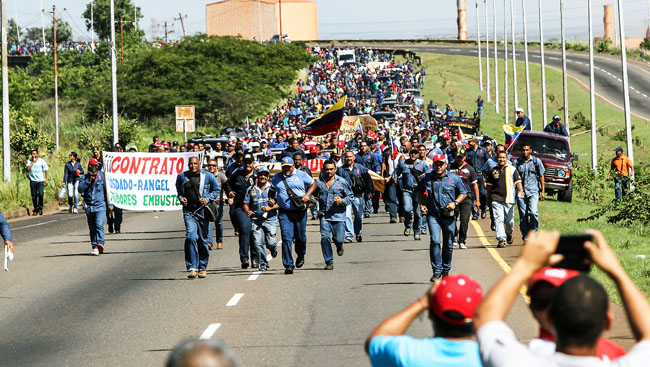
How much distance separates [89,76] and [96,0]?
46.7 m

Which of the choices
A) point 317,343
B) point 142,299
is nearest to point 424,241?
point 142,299

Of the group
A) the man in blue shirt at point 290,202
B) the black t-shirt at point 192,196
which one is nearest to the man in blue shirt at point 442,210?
the man in blue shirt at point 290,202

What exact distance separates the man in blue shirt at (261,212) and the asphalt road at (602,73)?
5834cm

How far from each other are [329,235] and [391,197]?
9.02m

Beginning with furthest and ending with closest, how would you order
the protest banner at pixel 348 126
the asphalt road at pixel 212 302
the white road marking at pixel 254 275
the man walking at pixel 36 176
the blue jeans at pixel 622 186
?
the protest banner at pixel 348 126
the man walking at pixel 36 176
the blue jeans at pixel 622 186
the white road marking at pixel 254 275
the asphalt road at pixel 212 302

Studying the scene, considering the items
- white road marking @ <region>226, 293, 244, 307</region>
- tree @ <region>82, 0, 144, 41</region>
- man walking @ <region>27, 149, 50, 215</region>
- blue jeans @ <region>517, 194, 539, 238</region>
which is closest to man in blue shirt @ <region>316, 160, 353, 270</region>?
white road marking @ <region>226, 293, 244, 307</region>

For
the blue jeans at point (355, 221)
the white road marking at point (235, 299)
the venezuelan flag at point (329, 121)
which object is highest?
the venezuelan flag at point (329, 121)

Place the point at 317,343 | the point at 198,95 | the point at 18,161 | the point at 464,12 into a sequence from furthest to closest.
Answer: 1. the point at 464,12
2. the point at 198,95
3. the point at 18,161
4. the point at 317,343

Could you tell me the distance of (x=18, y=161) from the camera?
150ft

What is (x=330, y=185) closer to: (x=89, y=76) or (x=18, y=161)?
(x=18, y=161)

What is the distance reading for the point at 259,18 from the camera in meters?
142

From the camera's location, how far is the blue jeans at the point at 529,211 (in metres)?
20.9

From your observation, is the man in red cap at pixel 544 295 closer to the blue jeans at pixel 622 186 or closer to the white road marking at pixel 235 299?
the white road marking at pixel 235 299

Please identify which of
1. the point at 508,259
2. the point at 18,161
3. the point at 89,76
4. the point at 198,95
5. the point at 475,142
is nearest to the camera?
the point at 508,259
